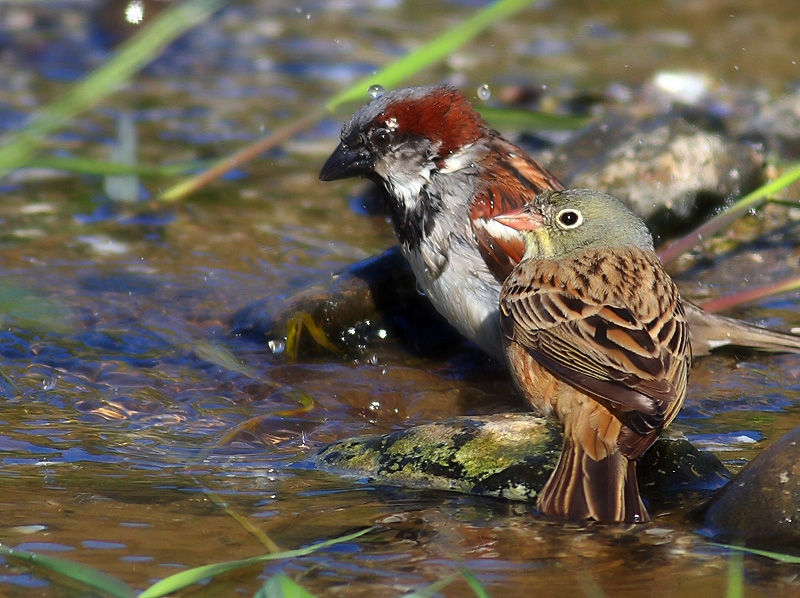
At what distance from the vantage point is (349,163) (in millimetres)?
5160

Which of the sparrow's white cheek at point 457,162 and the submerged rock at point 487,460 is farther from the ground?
the sparrow's white cheek at point 457,162

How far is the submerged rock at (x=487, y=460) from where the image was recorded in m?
3.67

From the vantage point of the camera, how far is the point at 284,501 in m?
3.53

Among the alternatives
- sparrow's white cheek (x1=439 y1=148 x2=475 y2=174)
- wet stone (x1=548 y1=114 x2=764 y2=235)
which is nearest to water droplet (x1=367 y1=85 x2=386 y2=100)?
sparrow's white cheek (x1=439 y1=148 x2=475 y2=174)

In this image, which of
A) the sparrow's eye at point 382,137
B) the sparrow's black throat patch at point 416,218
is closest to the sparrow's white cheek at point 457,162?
the sparrow's black throat patch at point 416,218

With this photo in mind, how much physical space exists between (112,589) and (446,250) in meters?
2.55

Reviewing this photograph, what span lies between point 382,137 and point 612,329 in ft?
5.15

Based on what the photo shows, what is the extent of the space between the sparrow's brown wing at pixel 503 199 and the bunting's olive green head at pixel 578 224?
17cm

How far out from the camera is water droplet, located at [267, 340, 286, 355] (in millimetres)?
5007

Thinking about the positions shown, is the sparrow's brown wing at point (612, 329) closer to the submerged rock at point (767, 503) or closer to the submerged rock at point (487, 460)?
the submerged rock at point (487, 460)

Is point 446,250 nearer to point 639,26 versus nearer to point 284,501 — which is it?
point 284,501

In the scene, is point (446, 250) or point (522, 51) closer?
point (446, 250)

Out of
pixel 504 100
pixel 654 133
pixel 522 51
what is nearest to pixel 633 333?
pixel 654 133

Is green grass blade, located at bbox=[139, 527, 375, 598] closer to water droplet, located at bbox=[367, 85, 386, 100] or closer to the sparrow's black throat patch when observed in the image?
the sparrow's black throat patch
